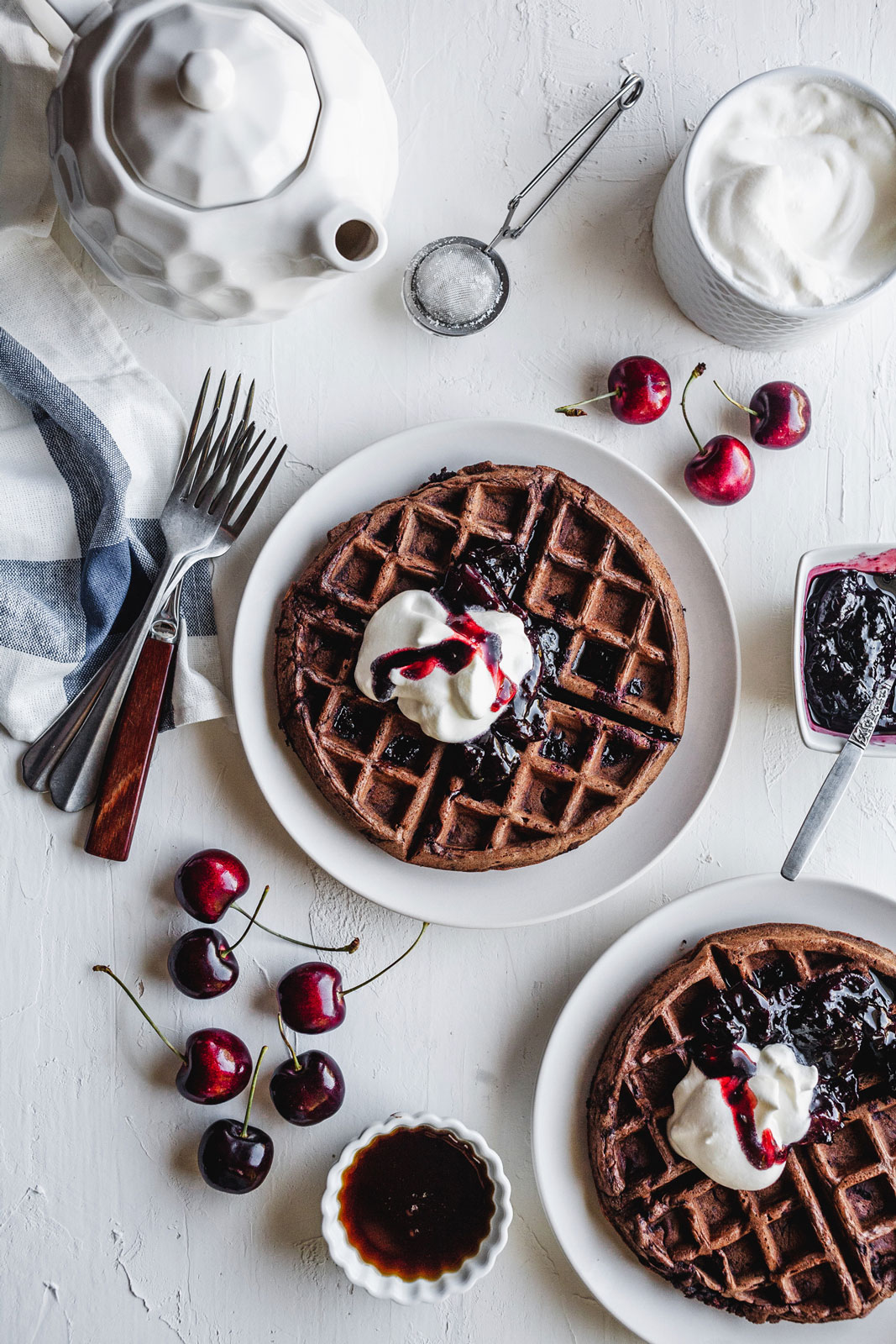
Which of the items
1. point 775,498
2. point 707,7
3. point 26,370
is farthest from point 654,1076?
point 707,7

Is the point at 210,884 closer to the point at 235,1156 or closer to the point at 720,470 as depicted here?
the point at 235,1156

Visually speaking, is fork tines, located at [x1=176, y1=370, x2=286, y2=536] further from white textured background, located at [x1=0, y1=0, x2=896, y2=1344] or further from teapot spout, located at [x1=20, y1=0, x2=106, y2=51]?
teapot spout, located at [x1=20, y1=0, x2=106, y2=51]

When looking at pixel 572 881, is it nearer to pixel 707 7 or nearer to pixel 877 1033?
pixel 877 1033

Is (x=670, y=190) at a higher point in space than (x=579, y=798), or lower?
higher

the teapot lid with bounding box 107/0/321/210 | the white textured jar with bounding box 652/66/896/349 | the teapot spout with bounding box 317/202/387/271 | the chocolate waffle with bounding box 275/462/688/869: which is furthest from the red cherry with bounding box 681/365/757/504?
the teapot lid with bounding box 107/0/321/210

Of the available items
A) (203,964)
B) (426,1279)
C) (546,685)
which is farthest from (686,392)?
(426,1279)

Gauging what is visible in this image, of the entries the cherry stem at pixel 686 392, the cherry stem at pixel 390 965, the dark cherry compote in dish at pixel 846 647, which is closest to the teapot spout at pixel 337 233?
the cherry stem at pixel 686 392
